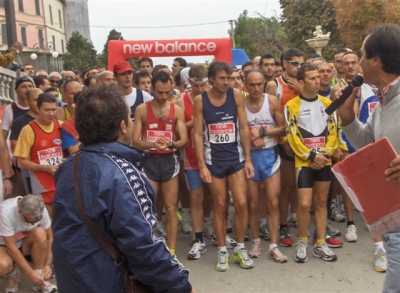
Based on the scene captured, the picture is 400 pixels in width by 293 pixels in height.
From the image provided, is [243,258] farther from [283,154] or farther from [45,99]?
[45,99]

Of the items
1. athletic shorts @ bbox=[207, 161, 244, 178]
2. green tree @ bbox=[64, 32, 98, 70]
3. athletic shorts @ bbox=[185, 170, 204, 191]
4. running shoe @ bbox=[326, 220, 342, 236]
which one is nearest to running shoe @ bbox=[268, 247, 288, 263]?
running shoe @ bbox=[326, 220, 342, 236]

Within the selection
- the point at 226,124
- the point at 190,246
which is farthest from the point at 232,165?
the point at 190,246

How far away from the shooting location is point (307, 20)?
32.3m

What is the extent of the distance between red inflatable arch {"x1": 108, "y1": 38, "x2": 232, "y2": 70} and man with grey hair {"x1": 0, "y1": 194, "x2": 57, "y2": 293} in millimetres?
4433

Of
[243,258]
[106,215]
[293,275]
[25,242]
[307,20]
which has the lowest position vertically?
[293,275]

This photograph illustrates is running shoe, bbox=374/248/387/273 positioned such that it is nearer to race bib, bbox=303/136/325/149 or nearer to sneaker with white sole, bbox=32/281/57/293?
race bib, bbox=303/136/325/149

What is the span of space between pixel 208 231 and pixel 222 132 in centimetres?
148

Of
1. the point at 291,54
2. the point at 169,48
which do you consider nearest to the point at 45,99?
the point at 291,54

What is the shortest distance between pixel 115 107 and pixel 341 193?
15.9ft

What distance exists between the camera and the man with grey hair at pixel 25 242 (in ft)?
16.3

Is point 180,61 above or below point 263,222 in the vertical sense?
above

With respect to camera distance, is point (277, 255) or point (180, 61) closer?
point (277, 255)

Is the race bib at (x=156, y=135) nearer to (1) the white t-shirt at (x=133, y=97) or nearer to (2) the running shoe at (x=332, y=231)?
(1) the white t-shirt at (x=133, y=97)

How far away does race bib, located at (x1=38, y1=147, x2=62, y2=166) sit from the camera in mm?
5492
